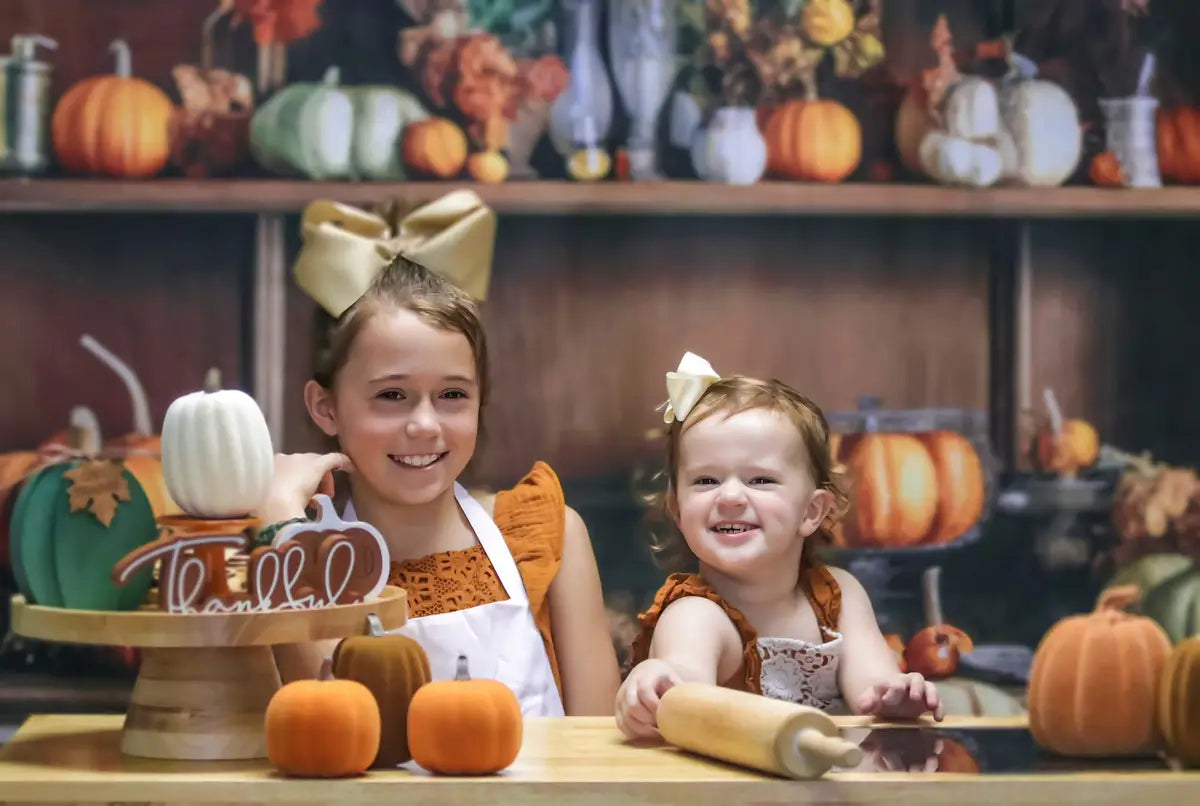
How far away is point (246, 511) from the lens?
5.61 ft

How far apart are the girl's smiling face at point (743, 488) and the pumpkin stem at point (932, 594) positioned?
195cm

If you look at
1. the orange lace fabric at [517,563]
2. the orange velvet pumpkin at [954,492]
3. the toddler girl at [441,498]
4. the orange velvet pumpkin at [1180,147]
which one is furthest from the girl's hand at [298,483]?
the orange velvet pumpkin at [1180,147]

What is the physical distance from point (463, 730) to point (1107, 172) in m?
2.92

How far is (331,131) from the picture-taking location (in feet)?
12.4

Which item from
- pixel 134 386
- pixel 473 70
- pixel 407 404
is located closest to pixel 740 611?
pixel 407 404

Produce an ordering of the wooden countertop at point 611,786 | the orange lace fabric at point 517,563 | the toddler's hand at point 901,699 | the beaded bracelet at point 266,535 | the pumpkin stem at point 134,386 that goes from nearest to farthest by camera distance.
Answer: the wooden countertop at point 611,786 < the beaded bracelet at point 266,535 < the toddler's hand at point 901,699 < the orange lace fabric at point 517,563 < the pumpkin stem at point 134,386

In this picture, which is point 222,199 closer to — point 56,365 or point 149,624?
point 56,365

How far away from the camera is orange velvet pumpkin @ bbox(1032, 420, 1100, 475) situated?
3.94 metres

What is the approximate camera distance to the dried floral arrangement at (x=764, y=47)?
152 inches

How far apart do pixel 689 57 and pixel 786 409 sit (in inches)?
79.2

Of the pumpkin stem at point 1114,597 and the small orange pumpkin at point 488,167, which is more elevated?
the small orange pumpkin at point 488,167

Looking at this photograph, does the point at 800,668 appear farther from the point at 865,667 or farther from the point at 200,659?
the point at 200,659

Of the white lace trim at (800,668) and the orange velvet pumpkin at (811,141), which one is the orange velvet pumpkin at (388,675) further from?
the orange velvet pumpkin at (811,141)

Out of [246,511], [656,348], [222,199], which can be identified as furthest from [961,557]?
[246,511]
